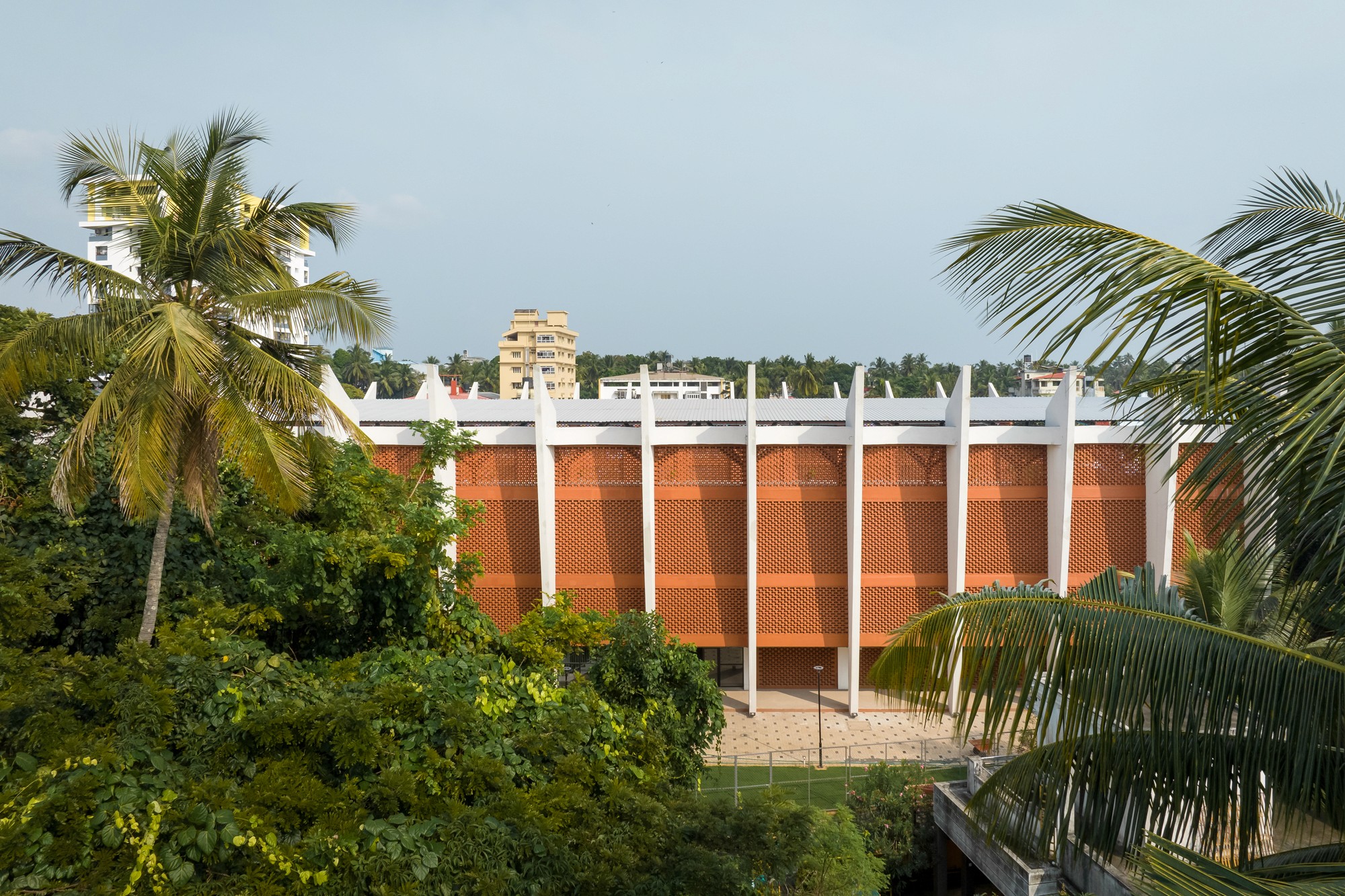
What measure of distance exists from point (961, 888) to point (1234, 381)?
51.5ft

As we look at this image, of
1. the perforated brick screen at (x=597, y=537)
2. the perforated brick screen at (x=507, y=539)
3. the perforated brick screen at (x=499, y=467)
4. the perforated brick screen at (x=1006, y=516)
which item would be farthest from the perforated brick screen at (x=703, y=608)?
the perforated brick screen at (x=1006, y=516)

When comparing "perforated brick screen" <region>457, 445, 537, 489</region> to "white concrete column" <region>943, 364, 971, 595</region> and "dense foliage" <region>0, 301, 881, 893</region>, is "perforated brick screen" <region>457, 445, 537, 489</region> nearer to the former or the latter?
"dense foliage" <region>0, 301, 881, 893</region>

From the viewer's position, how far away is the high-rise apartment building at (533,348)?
83250 mm

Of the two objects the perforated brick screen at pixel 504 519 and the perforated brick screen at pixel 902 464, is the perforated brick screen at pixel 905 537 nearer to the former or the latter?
the perforated brick screen at pixel 902 464

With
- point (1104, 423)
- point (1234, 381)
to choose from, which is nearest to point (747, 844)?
point (1234, 381)

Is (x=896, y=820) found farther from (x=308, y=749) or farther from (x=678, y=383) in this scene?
(x=678, y=383)

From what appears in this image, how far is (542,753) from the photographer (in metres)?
8.78

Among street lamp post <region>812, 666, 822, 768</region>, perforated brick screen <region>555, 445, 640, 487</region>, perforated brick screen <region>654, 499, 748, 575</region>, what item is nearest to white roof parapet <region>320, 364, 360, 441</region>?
perforated brick screen <region>555, 445, 640, 487</region>

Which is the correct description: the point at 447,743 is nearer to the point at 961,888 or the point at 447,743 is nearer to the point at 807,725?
the point at 961,888

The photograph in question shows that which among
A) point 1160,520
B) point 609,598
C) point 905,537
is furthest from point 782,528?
point 1160,520

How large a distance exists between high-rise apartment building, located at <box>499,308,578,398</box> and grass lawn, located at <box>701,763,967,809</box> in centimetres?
6460

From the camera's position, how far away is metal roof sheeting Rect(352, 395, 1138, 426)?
2447 cm

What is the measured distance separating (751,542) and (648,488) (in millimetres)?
3128

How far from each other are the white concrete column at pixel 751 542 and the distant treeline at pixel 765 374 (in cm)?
4833
